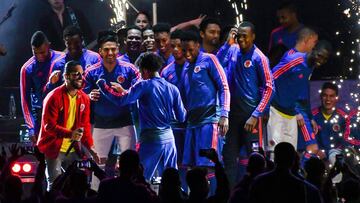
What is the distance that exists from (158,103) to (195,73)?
103cm

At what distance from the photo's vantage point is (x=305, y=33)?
14.5 meters

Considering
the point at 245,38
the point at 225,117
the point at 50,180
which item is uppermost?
the point at 245,38

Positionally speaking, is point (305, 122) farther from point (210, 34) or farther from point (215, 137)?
point (215, 137)

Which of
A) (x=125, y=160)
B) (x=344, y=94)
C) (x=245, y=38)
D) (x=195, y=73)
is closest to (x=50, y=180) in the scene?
(x=195, y=73)

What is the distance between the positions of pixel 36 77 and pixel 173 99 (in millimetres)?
2668

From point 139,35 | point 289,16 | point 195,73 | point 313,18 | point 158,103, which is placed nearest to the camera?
point 158,103

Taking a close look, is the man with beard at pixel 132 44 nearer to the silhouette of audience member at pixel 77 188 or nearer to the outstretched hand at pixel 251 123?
the outstretched hand at pixel 251 123

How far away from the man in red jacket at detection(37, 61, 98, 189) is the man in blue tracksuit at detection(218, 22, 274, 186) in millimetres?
1945

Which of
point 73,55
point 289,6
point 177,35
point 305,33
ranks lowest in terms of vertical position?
Answer: point 73,55

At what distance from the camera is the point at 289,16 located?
15.0m

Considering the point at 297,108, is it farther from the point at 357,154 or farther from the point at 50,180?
the point at 50,180

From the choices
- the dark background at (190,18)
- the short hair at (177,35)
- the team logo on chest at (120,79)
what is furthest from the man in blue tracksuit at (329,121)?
the team logo on chest at (120,79)

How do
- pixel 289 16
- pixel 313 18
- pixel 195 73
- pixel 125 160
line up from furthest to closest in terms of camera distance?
pixel 313 18
pixel 289 16
pixel 195 73
pixel 125 160

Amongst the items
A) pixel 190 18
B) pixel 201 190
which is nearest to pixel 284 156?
pixel 201 190
